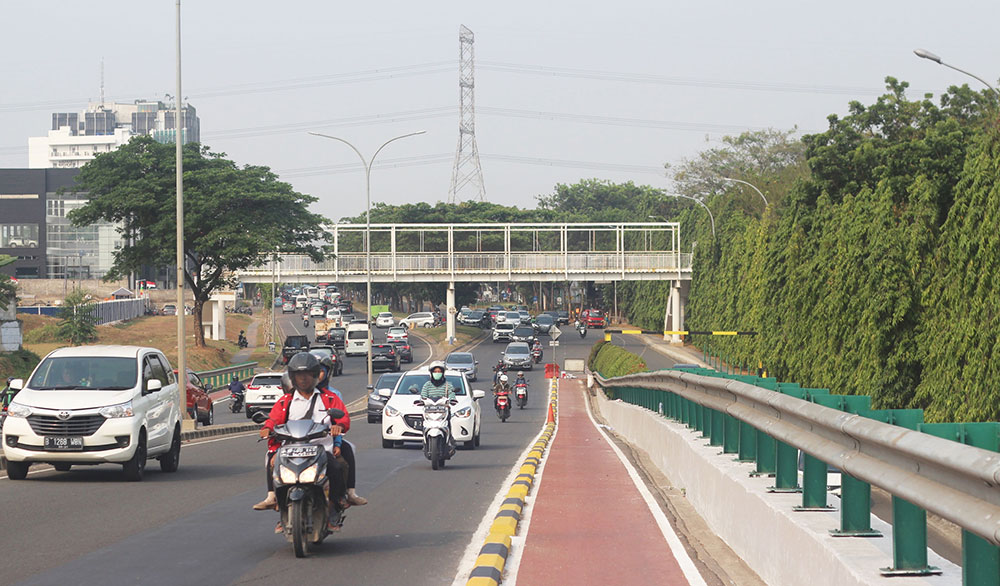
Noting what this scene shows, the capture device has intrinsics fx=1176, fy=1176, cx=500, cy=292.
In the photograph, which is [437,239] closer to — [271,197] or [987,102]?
[271,197]

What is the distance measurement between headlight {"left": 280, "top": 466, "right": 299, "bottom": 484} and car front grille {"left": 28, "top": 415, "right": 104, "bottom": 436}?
23.4 ft

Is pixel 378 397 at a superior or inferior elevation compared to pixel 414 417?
inferior

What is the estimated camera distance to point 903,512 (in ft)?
17.3

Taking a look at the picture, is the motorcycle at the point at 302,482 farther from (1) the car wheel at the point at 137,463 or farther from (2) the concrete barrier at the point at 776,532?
(1) the car wheel at the point at 137,463

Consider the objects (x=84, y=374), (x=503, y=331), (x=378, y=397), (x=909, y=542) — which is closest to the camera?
(x=909, y=542)

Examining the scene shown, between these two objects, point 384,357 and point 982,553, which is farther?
point 384,357

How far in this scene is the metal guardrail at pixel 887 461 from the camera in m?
4.29

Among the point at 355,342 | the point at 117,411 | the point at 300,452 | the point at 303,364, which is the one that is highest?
the point at 303,364

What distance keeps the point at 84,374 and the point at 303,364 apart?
25.3 feet

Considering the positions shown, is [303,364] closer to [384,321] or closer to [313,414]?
[313,414]

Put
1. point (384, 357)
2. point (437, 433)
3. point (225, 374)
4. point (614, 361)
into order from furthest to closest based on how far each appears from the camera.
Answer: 1. point (384, 357)
2. point (225, 374)
3. point (614, 361)
4. point (437, 433)

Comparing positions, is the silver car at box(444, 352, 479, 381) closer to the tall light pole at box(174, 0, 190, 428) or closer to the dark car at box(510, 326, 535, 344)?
the dark car at box(510, 326, 535, 344)

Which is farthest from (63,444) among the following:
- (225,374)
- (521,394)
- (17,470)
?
(225,374)

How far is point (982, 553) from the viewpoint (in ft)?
14.6
